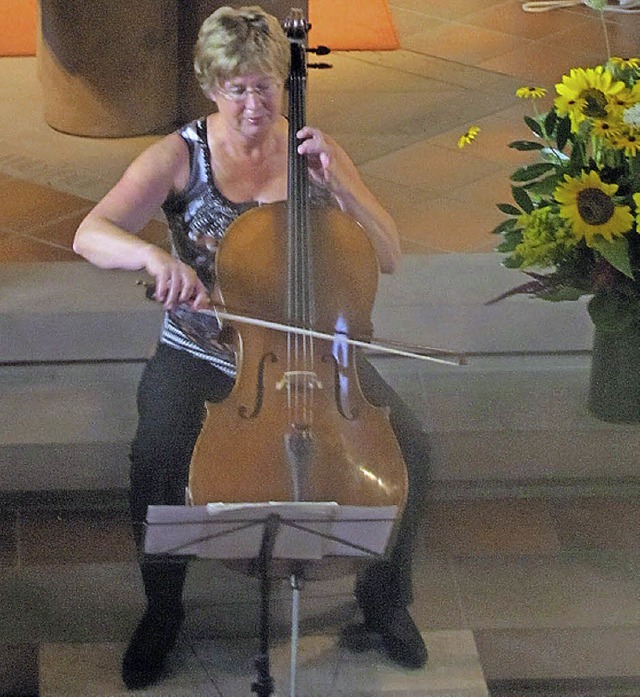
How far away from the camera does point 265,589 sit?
1241 mm

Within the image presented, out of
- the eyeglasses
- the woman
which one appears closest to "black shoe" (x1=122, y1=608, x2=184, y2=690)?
the woman

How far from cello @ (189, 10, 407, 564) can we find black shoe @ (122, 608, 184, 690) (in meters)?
0.33

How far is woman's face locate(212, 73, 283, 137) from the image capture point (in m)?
1.50

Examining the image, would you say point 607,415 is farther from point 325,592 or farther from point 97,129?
point 97,129

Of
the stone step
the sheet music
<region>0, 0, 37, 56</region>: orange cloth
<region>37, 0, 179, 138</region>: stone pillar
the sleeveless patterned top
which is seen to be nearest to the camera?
the sheet music

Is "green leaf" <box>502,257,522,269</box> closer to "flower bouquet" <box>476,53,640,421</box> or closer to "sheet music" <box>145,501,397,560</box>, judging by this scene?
"flower bouquet" <box>476,53,640,421</box>

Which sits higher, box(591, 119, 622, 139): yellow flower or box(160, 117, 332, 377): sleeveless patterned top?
box(591, 119, 622, 139): yellow flower

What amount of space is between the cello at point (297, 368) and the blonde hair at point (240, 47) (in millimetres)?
48

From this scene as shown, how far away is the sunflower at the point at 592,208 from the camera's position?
1.38m

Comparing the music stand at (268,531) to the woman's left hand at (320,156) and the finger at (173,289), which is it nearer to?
the finger at (173,289)

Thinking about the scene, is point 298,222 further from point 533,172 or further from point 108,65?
point 108,65

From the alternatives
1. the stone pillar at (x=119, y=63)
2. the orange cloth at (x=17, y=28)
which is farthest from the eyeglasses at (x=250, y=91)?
the orange cloth at (x=17, y=28)

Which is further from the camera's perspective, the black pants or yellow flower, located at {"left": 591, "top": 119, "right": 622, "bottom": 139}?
the black pants

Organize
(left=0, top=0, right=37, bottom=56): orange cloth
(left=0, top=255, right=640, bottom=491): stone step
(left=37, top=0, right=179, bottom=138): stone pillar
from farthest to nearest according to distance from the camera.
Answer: (left=0, top=0, right=37, bottom=56): orange cloth, (left=37, top=0, right=179, bottom=138): stone pillar, (left=0, top=255, right=640, bottom=491): stone step
